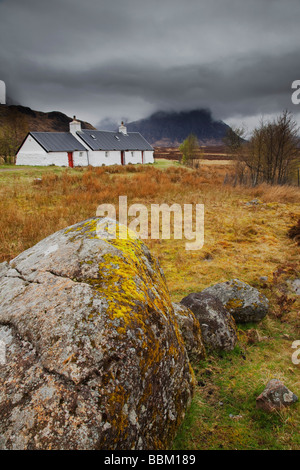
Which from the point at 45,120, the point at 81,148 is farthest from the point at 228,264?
the point at 45,120

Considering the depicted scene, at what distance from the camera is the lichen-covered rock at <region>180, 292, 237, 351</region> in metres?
3.97

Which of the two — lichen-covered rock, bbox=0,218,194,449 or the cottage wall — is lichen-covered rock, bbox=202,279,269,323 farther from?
the cottage wall

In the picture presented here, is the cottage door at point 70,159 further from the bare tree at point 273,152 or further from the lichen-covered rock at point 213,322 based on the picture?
the lichen-covered rock at point 213,322

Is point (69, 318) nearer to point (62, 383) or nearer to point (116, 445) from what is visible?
point (62, 383)

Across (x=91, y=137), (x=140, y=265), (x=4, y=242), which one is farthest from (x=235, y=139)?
(x=140, y=265)

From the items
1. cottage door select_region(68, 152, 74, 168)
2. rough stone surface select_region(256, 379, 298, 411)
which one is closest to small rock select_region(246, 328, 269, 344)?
rough stone surface select_region(256, 379, 298, 411)

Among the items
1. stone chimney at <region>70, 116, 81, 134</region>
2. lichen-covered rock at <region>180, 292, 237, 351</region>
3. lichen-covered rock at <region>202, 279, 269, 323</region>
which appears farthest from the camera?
stone chimney at <region>70, 116, 81, 134</region>

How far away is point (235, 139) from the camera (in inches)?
1225

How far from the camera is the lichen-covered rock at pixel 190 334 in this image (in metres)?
3.51

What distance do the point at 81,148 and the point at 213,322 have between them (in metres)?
40.7

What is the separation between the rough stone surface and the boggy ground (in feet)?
0.23

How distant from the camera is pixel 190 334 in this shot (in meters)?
3.53

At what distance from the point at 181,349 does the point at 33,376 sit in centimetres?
144

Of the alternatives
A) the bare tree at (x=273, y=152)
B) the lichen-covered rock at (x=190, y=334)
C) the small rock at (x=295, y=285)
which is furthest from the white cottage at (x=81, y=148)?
the lichen-covered rock at (x=190, y=334)
